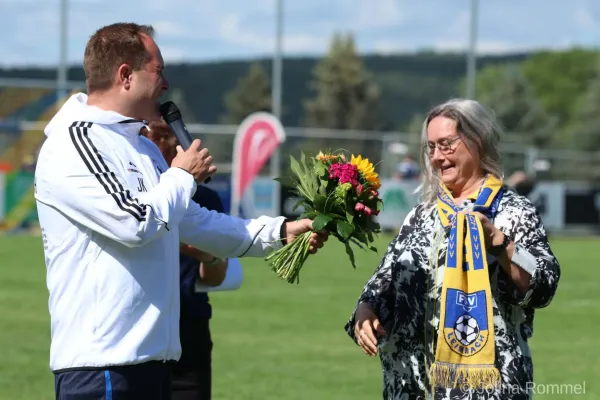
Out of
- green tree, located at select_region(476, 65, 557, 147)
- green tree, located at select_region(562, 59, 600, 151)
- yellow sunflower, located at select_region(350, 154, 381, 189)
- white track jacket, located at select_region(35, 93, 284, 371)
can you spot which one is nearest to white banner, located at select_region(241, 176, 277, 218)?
yellow sunflower, located at select_region(350, 154, 381, 189)

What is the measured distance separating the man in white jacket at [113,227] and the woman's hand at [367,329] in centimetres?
94

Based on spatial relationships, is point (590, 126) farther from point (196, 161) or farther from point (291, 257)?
point (196, 161)

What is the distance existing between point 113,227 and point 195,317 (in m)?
2.39

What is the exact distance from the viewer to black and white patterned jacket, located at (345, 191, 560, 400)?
5055mm

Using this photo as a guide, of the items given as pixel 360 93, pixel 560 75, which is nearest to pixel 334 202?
pixel 360 93

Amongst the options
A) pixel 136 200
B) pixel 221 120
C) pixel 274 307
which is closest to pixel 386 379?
pixel 136 200

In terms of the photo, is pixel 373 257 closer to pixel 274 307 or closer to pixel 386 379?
pixel 274 307

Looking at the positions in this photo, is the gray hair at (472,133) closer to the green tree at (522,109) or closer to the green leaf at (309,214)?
the green leaf at (309,214)

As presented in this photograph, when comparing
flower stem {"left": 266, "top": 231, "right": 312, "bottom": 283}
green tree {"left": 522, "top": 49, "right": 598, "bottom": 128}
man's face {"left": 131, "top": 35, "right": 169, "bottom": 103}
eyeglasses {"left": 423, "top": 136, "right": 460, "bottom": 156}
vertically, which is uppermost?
green tree {"left": 522, "top": 49, "right": 598, "bottom": 128}

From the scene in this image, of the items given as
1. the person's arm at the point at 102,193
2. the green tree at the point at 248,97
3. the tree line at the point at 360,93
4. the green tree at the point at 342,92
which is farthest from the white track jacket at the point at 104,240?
the green tree at the point at 248,97

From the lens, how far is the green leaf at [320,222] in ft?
16.4

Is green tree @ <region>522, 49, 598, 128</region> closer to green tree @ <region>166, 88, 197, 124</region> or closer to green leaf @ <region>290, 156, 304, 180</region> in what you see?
green tree @ <region>166, 88, 197, 124</region>

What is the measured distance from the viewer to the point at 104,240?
438 cm

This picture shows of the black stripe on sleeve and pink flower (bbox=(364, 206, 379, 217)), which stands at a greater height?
the black stripe on sleeve
